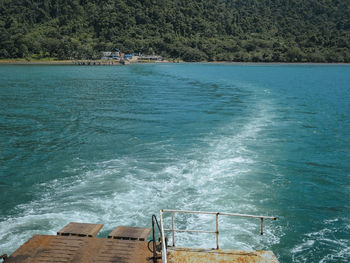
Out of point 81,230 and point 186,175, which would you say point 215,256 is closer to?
point 81,230

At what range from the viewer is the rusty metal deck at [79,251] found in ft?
30.8

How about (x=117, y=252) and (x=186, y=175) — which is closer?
(x=117, y=252)

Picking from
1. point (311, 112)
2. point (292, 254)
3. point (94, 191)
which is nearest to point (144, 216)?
point (94, 191)

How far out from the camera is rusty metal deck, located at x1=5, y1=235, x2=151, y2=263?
938 centimetres

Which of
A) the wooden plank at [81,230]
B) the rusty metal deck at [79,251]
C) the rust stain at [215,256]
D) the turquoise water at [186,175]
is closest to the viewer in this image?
the rusty metal deck at [79,251]

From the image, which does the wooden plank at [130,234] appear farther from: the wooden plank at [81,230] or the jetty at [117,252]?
the wooden plank at [81,230]

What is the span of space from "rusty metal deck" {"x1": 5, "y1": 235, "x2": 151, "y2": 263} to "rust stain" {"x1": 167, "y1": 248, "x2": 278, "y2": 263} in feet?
2.96

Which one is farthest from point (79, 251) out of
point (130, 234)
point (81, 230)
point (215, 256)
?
point (215, 256)

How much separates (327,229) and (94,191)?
11.7 metres

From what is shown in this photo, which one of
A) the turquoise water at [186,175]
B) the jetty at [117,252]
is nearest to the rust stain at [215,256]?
the jetty at [117,252]

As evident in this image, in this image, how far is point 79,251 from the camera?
9719mm

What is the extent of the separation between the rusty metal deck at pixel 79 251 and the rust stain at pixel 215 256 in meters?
0.90

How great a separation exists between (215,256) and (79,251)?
4.14 m

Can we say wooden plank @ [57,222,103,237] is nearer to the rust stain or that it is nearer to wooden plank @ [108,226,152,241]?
wooden plank @ [108,226,152,241]
